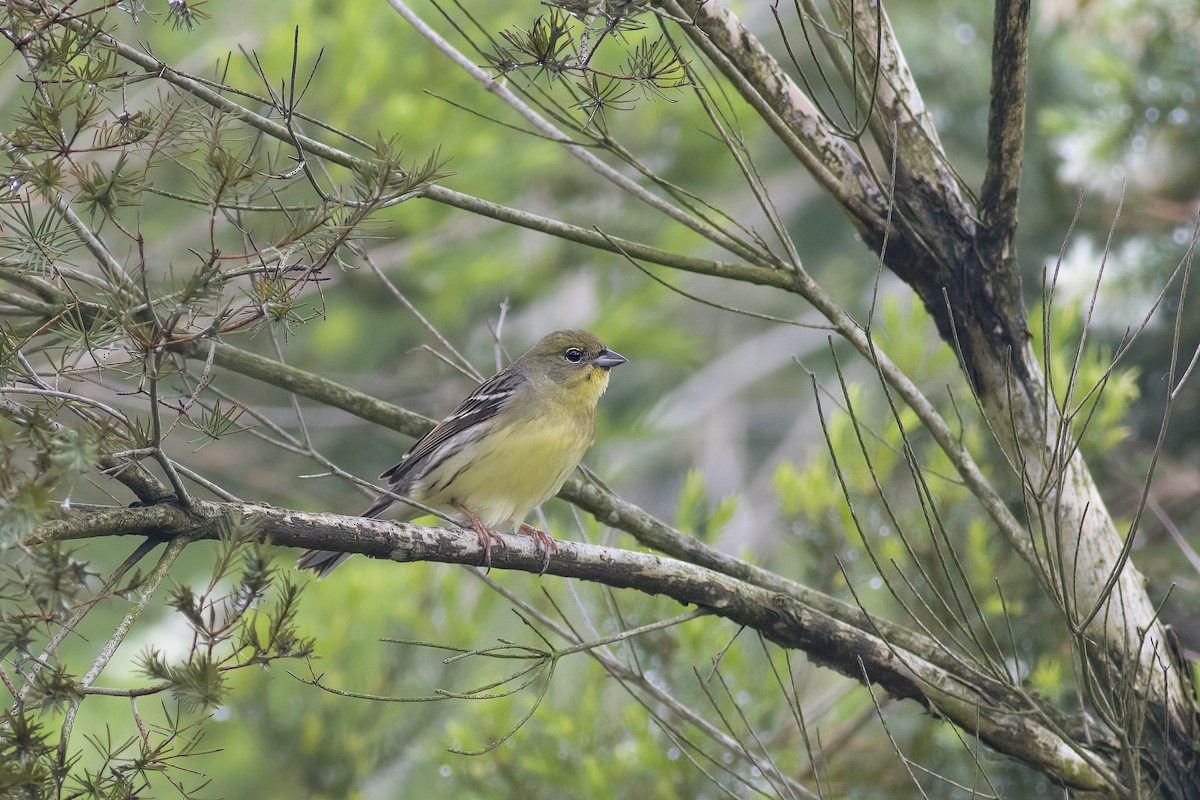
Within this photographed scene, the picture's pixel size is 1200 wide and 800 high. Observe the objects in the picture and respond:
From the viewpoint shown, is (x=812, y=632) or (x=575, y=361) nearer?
(x=812, y=632)

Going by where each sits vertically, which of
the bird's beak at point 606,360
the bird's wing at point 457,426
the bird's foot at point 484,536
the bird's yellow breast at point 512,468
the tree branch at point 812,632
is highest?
the bird's beak at point 606,360

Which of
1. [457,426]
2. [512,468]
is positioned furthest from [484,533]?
[457,426]

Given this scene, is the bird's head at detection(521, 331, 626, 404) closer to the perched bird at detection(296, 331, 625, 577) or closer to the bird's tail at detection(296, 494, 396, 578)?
the perched bird at detection(296, 331, 625, 577)

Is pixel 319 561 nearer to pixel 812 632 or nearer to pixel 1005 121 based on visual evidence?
pixel 812 632

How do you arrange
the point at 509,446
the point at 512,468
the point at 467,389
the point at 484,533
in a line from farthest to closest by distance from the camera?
the point at 467,389 < the point at 509,446 < the point at 512,468 < the point at 484,533

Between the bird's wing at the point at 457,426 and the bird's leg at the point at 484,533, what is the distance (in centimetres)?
34

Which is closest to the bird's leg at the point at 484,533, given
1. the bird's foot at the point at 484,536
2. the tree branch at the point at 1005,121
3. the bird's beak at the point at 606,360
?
the bird's foot at the point at 484,536

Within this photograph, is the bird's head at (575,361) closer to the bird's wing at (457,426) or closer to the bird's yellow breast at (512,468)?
the bird's wing at (457,426)

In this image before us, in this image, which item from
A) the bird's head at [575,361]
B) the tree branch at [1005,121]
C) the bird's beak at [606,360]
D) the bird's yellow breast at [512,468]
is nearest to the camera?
the tree branch at [1005,121]

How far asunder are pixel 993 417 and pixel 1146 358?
3.45 metres

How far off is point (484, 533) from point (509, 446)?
3.53 ft

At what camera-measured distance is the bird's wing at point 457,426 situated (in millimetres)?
5672

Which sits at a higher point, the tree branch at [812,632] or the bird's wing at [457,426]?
the bird's wing at [457,426]

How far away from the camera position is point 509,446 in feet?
17.5
